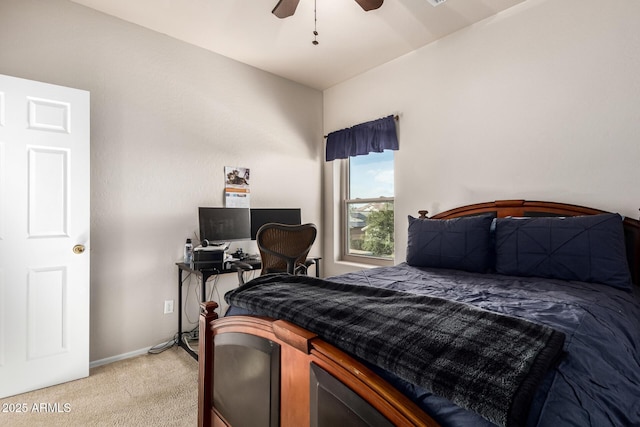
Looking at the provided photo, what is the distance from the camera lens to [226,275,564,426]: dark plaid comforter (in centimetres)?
63

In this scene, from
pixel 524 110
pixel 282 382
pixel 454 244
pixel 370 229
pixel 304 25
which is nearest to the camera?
pixel 282 382

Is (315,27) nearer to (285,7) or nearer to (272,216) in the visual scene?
(285,7)

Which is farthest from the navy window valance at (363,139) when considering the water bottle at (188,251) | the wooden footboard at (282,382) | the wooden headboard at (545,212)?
the wooden footboard at (282,382)

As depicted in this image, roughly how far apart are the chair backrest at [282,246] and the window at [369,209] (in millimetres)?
1097

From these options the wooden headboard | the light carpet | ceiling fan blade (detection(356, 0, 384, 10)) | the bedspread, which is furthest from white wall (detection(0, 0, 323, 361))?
the wooden headboard

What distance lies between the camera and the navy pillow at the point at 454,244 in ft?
7.02

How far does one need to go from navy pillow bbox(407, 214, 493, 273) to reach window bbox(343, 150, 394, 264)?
1.02 m

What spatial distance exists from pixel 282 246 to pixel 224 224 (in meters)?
0.67

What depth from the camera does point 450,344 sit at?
2.61 feet

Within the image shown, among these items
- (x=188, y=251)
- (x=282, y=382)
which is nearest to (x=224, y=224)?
(x=188, y=251)

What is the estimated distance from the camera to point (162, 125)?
277 centimetres

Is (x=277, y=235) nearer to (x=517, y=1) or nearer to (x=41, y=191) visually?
(x=41, y=191)

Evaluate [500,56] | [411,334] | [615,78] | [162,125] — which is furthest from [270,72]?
[411,334]

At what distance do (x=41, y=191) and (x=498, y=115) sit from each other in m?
3.34
